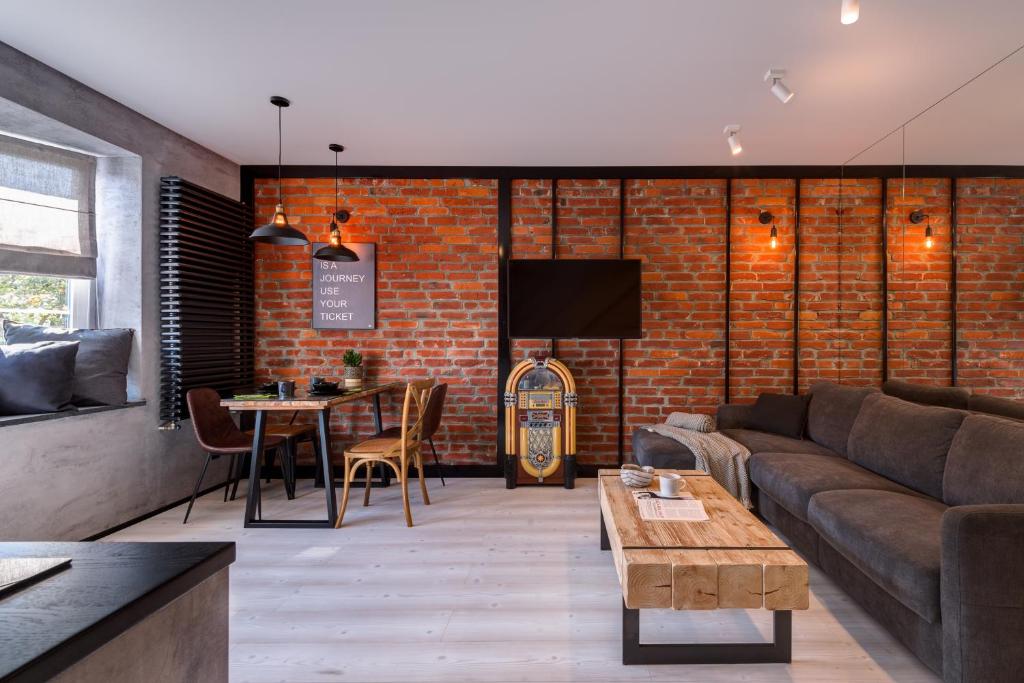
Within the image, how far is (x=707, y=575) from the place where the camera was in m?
1.74

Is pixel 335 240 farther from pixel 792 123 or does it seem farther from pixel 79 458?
pixel 792 123

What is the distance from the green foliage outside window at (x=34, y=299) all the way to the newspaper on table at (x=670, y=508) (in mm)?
3944

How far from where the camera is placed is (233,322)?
14.3 ft

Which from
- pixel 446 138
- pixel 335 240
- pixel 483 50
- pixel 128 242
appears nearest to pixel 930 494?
pixel 483 50

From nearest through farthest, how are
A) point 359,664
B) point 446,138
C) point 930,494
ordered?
point 359,664
point 930,494
point 446,138

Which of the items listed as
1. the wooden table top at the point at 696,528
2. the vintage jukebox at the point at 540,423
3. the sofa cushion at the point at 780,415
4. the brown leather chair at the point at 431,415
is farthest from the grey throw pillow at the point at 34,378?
the sofa cushion at the point at 780,415

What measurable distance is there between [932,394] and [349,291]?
454 centimetres

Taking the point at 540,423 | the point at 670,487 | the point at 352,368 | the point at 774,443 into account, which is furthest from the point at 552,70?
the point at 774,443

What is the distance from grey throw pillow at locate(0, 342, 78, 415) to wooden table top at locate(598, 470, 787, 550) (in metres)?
3.25

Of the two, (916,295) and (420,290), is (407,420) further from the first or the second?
(916,295)

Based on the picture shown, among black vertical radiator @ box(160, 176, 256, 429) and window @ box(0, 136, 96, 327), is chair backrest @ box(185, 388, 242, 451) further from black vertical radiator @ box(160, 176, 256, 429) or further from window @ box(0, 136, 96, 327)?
window @ box(0, 136, 96, 327)

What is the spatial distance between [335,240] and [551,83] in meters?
2.03

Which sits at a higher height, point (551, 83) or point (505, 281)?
point (551, 83)

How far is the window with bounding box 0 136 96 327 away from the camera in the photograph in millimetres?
3090
